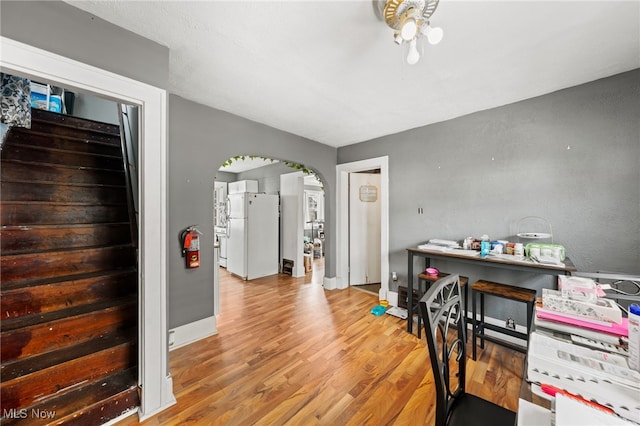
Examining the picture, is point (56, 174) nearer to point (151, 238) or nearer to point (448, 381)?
point (151, 238)

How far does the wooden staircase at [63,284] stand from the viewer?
4.40 feet

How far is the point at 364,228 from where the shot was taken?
4125 millimetres

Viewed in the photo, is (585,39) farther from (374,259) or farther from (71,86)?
(374,259)

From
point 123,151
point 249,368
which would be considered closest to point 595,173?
point 249,368

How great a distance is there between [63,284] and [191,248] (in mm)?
863

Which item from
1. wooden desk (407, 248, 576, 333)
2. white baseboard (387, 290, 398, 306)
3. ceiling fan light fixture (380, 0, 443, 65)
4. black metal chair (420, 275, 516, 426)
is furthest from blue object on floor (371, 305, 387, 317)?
ceiling fan light fixture (380, 0, 443, 65)

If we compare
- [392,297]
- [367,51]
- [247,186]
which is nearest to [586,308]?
[367,51]

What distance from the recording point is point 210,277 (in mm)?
2477

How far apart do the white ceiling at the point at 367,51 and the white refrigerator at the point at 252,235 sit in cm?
224

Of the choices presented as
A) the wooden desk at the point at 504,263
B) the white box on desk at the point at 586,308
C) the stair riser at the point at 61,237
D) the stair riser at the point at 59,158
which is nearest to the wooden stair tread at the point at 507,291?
the wooden desk at the point at 504,263

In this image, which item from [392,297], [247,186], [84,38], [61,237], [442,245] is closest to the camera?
[84,38]

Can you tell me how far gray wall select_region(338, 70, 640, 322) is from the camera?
1863 millimetres

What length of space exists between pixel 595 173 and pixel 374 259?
9.51ft

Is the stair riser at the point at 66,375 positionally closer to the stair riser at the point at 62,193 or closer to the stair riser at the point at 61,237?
the stair riser at the point at 61,237
